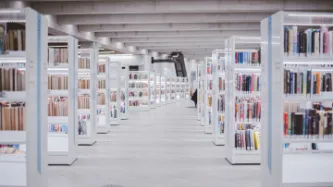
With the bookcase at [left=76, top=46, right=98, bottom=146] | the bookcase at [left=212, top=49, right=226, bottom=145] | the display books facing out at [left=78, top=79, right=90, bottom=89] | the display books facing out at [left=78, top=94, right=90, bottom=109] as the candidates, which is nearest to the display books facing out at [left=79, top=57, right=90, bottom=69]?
the bookcase at [left=76, top=46, right=98, bottom=146]

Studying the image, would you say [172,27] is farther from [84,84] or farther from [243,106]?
[243,106]

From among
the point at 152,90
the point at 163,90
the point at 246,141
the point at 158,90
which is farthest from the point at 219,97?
the point at 163,90

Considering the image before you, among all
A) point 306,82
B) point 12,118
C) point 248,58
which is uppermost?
point 248,58

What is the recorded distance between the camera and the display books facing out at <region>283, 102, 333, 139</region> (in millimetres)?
4129

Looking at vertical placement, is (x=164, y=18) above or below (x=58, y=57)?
above

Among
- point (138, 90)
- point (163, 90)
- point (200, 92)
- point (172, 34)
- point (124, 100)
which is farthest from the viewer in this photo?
point (163, 90)

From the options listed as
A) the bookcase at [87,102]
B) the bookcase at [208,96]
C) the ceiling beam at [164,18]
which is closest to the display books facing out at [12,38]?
the bookcase at [87,102]

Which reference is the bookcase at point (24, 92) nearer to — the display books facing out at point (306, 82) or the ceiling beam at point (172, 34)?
the display books facing out at point (306, 82)

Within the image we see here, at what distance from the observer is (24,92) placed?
3.88 metres

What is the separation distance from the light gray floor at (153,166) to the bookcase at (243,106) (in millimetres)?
295

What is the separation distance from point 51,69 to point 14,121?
8.20ft

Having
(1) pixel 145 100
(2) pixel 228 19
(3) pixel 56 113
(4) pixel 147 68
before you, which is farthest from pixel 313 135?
(4) pixel 147 68

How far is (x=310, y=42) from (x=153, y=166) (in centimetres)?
332

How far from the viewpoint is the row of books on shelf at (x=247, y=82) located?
6203mm
